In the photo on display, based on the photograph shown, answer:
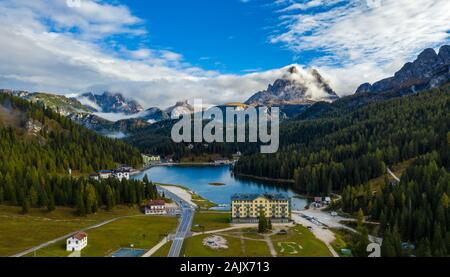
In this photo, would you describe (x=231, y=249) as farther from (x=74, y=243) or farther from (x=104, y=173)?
(x=104, y=173)

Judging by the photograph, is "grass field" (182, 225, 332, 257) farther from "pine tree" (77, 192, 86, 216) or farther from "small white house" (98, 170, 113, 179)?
"small white house" (98, 170, 113, 179)

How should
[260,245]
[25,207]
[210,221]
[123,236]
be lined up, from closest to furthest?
[260,245] < [123,236] < [25,207] < [210,221]

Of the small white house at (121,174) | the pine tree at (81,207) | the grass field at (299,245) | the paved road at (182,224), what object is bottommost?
the grass field at (299,245)

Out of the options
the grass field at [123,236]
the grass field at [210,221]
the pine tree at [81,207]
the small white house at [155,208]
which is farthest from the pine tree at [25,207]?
the grass field at [210,221]

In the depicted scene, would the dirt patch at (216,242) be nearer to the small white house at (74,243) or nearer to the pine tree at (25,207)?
the small white house at (74,243)

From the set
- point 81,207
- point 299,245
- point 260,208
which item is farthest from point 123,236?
point 260,208
